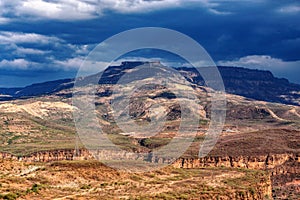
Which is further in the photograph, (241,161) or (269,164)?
(269,164)

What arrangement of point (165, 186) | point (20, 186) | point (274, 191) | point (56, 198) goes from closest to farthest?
point (56, 198) < point (20, 186) < point (165, 186) < point (274, 191)

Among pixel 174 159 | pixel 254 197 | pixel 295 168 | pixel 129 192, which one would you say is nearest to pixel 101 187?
pixel 129 192

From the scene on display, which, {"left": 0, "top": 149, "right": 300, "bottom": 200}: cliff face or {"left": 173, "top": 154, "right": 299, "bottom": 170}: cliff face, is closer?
{"left": 0, "top": 149, "right": 300, "bottom": 200}: cliff face

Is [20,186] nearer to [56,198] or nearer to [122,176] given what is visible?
[56,198]

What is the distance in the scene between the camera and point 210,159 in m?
174

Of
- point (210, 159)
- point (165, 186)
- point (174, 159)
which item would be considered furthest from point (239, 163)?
point (165, 186)

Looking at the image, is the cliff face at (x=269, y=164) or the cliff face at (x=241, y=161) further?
the cliff face at (x=241, y=161)

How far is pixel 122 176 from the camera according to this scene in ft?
312

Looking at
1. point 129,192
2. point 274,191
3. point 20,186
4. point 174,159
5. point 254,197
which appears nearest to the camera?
point 20,186

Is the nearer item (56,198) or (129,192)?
(56,198)

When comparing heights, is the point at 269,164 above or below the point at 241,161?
below

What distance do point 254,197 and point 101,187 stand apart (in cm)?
3342

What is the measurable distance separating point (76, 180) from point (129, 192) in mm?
10881

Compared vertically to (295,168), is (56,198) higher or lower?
higher
